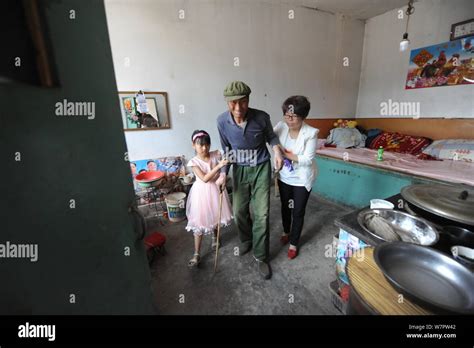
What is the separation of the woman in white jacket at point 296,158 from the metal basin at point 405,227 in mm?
745

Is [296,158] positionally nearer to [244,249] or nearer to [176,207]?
[244,249]

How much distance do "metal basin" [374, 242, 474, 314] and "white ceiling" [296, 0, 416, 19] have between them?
3982 millimetres

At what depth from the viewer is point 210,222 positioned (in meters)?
1.89

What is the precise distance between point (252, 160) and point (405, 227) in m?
1.04

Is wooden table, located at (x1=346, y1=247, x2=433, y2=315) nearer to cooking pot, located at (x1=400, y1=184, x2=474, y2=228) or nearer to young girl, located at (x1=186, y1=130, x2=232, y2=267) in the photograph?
cooking pot, located at (x1=400, y1=184, x2=474, y2=228)

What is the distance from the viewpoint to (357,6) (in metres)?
3.50

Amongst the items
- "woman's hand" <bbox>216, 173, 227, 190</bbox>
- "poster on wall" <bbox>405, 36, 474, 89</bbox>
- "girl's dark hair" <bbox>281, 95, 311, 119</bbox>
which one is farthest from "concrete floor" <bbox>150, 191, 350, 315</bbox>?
"poster on wall" <bbox>405, 36, 474, 89</bbox>

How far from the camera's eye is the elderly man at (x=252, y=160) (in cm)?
161

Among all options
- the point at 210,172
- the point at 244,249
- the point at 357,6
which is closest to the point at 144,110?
the point at 210,172

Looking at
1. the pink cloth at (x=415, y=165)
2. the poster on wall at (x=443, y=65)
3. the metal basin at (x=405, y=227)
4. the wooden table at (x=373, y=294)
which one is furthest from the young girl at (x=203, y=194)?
the poster on wall at (x=443, y=65)
